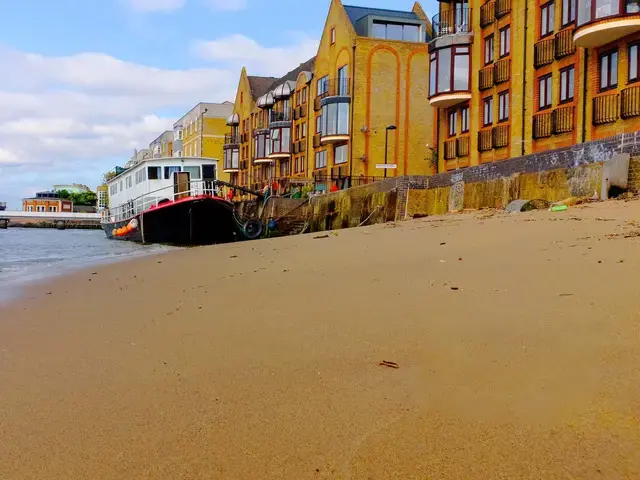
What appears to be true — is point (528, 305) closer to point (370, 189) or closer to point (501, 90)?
point (370, 189)

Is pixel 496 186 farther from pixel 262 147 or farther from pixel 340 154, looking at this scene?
pixel 262 147

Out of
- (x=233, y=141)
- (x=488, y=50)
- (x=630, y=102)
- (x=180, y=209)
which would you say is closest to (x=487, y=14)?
(x=488, y=50)

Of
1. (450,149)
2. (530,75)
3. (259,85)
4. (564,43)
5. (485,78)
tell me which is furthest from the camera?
(259,85)

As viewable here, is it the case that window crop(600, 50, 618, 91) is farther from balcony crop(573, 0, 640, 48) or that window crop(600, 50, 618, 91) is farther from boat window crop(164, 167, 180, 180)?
boat window crop(164, 167, 180, 180)

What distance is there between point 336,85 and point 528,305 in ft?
120

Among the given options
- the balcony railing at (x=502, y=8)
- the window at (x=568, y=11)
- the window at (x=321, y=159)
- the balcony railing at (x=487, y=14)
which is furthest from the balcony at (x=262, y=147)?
the window at (x=568, y=11)

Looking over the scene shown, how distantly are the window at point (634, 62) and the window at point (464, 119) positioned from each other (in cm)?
974

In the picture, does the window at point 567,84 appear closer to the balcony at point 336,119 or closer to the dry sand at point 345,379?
the dry sand at point 345,379

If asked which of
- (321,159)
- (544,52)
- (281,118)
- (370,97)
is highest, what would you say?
(281,118)

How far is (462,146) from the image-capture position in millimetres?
27531

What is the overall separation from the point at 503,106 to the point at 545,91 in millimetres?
2597

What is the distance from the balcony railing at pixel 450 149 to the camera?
28359mm

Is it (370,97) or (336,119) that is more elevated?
(370,97)

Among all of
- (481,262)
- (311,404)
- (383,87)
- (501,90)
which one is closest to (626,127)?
(501,90)
